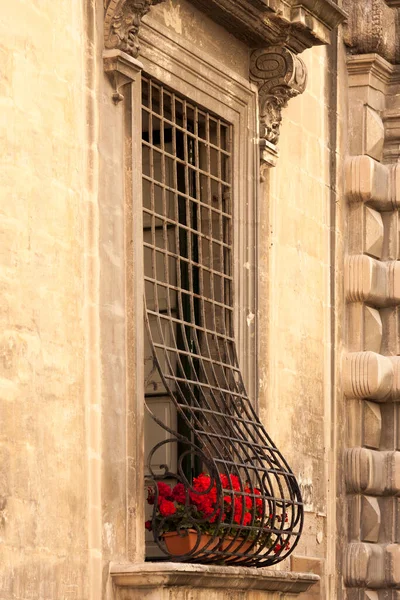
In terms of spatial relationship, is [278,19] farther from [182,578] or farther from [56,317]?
[182,578]

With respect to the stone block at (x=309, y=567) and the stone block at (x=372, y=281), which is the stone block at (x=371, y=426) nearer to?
the stone block at (x=372, y=281)

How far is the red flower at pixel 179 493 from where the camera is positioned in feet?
38.0

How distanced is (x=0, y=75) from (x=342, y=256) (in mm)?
5247

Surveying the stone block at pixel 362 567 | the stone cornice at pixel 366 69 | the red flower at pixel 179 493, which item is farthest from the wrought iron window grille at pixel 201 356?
the stone cornice at pixel 366 69

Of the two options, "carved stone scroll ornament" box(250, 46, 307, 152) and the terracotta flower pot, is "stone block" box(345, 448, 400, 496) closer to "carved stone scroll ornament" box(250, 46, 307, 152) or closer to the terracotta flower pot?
"carved stone scroll ornament" box(250, 46, 307, 152)

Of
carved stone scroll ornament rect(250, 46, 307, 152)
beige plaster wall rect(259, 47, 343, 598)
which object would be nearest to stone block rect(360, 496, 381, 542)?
beige plaster wall rect(259, 47, 343, 598)

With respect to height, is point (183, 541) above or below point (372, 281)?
below

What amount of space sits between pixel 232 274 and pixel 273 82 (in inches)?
56.7

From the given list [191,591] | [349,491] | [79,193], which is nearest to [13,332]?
[79,193]

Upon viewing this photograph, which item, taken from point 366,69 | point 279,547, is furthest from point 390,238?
point 279,547

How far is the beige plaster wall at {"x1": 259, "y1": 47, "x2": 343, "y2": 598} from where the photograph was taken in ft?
44.4

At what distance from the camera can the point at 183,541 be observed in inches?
452

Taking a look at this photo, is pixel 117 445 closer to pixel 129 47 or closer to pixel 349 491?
pixel 129 47

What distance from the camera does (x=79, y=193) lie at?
10.8 m
